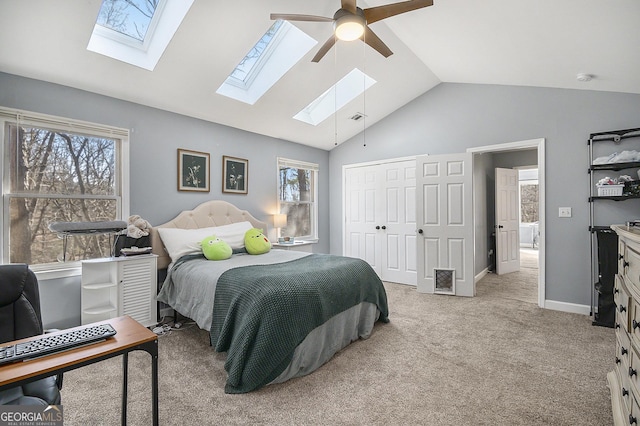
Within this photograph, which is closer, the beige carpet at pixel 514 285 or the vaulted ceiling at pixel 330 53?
the vaulted ceiling at pixel 330 53

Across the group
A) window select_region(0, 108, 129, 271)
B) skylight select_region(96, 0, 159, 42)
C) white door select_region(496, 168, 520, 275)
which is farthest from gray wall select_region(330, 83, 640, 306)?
window select_region(0, 108, 129, 271)

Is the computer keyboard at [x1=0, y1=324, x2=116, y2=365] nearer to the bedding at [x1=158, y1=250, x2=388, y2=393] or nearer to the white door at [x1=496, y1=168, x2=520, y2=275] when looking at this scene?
the bedding at [x1=158, y1=250, x2=388, y2=393]

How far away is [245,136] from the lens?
4543mm

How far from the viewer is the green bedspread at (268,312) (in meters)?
2.01

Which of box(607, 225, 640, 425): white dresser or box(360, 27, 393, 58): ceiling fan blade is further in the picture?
box(360, 27, 393, 58): ceiling fan blade

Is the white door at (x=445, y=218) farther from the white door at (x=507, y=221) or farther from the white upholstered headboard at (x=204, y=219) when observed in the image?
the white upholstered headboard at (x=204, y=219)

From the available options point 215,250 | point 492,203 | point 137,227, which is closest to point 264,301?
point 215,250

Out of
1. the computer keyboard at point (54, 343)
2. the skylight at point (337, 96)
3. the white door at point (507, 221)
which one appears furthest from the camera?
the white door at point (507, 221)

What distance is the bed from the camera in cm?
203

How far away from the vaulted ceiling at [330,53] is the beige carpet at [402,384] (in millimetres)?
2606

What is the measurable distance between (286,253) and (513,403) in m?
2.48

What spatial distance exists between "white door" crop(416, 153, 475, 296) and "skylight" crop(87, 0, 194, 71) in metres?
3.53

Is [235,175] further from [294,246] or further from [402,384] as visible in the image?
[402,384]

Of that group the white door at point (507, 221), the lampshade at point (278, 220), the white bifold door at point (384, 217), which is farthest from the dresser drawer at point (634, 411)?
the white door at point (507, 221)
